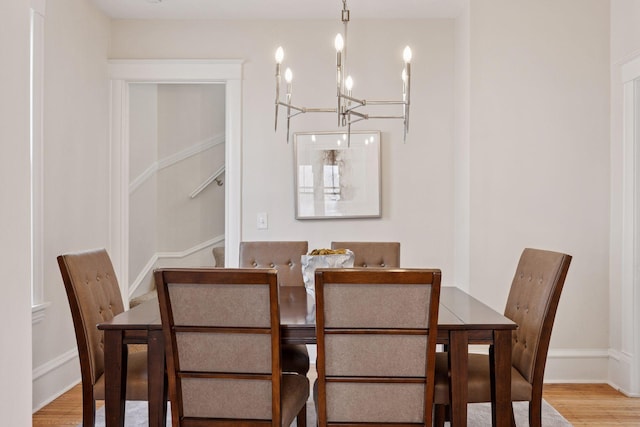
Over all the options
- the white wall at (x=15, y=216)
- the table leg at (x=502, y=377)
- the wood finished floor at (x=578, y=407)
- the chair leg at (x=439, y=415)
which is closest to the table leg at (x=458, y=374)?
the table leg at (x=502, y=377)

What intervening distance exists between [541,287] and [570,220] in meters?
1.73

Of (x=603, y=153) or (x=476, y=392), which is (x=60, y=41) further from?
(x=603, y=153)

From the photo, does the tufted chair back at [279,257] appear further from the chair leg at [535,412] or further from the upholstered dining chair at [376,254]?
the chair leg at [535,412]

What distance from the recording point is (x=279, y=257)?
11.0 ft

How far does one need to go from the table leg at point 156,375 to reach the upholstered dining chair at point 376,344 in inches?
23.2

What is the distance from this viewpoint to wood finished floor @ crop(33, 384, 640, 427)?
309cm

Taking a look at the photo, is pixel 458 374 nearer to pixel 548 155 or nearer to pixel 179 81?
pixel 548 155

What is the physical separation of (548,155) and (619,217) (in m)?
0.60

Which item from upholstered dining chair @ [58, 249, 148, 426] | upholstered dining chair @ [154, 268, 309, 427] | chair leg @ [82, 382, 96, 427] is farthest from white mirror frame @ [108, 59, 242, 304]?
upholstered dining chair @ [154, 268, 309, 427]

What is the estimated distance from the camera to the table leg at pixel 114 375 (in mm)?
2119

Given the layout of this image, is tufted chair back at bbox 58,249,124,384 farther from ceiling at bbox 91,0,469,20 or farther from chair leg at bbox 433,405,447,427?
ceiling at bbox 91,0,469,20

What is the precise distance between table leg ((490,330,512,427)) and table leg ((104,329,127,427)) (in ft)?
4.54

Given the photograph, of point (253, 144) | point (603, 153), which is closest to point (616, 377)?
point (603, 153)

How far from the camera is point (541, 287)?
235 cm
